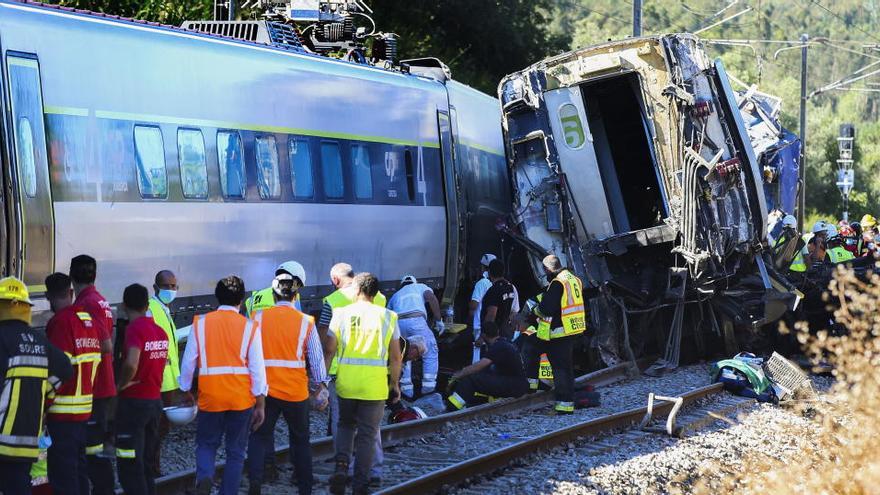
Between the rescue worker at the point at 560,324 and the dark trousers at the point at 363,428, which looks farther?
the rescue worker at the point at 560,324

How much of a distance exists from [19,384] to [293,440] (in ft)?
7.71

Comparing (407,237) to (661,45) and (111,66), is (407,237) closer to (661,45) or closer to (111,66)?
(661,45)

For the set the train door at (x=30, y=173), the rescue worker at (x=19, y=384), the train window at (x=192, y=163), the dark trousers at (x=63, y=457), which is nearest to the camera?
the rescue worker at (x=19, y=384)

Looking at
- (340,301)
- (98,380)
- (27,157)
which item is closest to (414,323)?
(340,301)

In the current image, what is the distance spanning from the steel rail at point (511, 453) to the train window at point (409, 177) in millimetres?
3972

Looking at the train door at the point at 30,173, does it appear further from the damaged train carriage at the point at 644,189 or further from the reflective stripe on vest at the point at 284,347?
the damaged train carriage at the point at 644,189

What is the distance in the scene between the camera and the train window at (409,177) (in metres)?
16.4

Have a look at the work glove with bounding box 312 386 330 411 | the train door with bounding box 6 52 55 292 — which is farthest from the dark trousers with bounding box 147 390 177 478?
the train door with bounding box 6 52 55 292

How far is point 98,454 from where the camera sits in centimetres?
834

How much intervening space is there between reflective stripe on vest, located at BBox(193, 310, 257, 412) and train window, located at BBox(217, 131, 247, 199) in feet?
14.9

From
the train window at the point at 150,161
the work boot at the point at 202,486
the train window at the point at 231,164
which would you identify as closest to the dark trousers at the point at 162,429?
the work boot at the point at 202,486

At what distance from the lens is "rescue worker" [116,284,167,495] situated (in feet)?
26.8

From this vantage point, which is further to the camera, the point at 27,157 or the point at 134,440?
the point at 27,157

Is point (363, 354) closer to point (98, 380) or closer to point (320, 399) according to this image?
point (320, 399)
